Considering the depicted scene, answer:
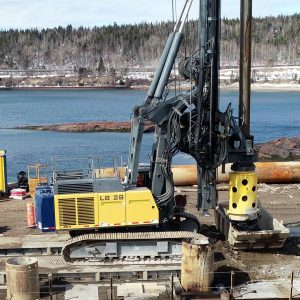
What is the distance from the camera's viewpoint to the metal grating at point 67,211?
13.2 metres

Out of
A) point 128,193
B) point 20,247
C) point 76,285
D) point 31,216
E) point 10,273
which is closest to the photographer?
point 10,273

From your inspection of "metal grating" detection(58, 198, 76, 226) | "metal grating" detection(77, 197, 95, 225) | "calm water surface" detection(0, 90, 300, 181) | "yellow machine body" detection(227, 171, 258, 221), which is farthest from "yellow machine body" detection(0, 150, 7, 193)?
"yellow machine body" detection(227, 171, 258, 221)

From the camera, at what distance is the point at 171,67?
13.9 metres

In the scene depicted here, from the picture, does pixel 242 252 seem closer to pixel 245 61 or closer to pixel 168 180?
pixel 168 180

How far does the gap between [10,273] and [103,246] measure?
8.54 ft

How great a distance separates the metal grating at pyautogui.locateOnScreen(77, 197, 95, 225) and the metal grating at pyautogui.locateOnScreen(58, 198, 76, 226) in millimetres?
138

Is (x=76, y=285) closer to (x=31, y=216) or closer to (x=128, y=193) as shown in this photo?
→ (x=128, y=193)

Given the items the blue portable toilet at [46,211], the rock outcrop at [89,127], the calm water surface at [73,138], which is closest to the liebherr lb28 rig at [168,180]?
the blue portable toilet at [46,211]

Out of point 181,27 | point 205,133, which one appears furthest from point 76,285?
point 181,27

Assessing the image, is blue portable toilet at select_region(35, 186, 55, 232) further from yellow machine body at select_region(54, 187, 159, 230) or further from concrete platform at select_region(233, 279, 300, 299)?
concrete platform at select_region(233, 279, 300, 299)

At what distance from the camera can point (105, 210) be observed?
13.3 meters

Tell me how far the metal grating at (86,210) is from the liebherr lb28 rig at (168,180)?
0.08ft

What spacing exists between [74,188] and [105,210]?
90cm

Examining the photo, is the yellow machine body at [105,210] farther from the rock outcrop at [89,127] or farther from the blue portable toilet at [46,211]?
the rock outcrop at [89,127]
